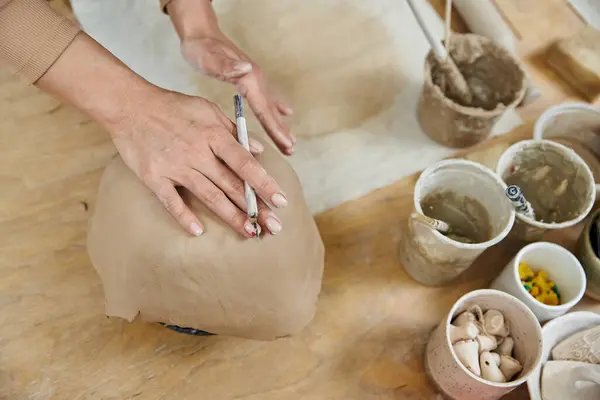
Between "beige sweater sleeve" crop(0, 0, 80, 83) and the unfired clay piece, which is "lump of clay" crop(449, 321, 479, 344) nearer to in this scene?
the unfired clay piece

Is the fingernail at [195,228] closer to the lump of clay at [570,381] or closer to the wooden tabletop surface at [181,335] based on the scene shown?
the wooden tabletop surface at [181,335]

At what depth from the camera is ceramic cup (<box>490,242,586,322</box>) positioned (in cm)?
88

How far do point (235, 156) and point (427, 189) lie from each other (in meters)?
0.35

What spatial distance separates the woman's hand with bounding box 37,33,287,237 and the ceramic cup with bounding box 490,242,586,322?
42cm

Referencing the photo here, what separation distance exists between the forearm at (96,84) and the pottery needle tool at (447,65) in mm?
474

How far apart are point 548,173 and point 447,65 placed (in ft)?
0.86

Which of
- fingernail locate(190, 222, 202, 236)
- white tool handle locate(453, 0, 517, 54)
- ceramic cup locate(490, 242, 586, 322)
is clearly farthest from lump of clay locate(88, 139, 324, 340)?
white tool handle locate(453, 0, 517, 54)

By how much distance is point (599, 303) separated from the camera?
38.7 inches

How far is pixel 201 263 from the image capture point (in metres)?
0.74

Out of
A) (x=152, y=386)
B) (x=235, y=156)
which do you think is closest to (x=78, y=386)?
(x=152, y=386)

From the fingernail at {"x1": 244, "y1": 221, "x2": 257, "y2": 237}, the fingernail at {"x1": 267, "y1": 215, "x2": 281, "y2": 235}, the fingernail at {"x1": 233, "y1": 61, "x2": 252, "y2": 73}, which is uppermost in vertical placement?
the fingernail at {"x1": 233, "y1": 61, "x2": 252, "y2": 73}

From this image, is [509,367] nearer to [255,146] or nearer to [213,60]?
[255,146]

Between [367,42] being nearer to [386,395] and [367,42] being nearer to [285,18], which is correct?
[285,18]

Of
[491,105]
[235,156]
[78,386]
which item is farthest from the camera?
[491,105]
